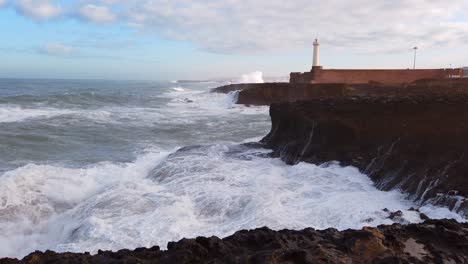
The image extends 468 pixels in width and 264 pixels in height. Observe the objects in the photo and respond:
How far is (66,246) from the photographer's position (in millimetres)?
5309

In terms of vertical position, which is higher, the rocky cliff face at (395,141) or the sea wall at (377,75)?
the sea wall at (377,75)

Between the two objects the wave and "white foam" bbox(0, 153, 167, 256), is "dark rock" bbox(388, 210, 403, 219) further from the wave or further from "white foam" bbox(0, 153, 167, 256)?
"white foam" bbox(0, 153, 167, 256)

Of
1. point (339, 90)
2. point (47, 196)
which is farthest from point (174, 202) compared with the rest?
point (339, 90)

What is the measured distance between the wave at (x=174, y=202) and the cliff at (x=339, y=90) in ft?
15.0

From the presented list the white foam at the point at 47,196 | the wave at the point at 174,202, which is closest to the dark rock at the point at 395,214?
the wave at the point at 174,202

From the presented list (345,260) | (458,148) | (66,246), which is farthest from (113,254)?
(458,148)

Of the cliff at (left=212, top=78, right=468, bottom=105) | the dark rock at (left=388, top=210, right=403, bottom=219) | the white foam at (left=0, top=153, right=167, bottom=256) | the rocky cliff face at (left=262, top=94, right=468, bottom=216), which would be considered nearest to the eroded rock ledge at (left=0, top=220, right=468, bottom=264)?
the dark rock at (left=388, top=210, right=403, bottom=219)

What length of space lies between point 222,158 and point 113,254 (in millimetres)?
6982

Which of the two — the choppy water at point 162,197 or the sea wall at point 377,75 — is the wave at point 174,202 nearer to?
the choppy water at point 162,197

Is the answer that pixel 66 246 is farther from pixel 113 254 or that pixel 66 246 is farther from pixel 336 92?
pixel 336 92

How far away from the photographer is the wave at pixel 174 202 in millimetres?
5684

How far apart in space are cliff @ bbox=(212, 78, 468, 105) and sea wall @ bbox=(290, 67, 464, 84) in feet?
4.65

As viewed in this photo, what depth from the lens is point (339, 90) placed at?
1936 centimetres

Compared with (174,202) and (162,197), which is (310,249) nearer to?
(174,202)
